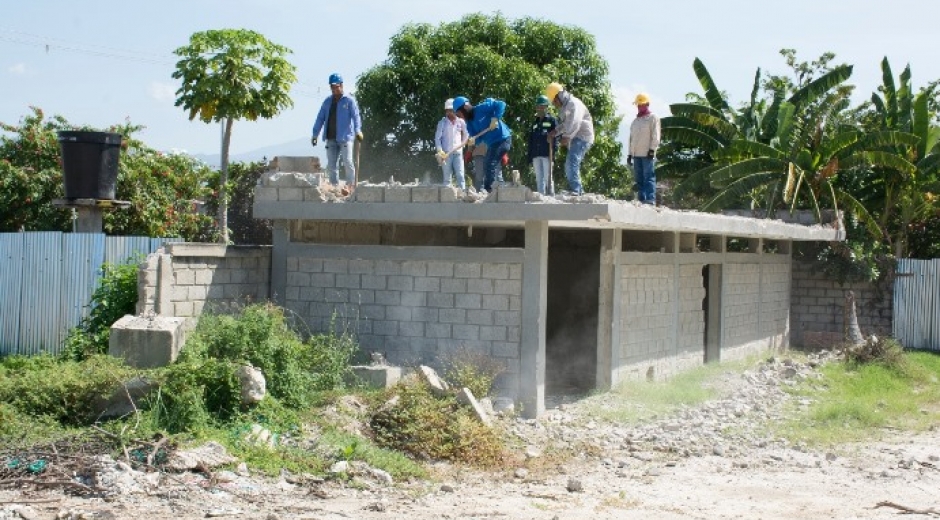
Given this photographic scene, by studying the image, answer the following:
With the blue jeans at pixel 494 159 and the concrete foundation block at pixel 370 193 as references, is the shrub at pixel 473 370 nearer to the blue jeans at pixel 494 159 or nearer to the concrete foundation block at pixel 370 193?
the concrete foundation block at pixel 370 193

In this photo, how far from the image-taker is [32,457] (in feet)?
29.8

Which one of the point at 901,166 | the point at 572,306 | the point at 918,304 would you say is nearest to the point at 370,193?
the point at 572,306

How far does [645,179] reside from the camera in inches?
605

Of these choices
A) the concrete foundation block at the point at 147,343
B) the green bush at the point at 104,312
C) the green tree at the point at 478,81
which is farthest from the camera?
the green tree at the point at 478,81

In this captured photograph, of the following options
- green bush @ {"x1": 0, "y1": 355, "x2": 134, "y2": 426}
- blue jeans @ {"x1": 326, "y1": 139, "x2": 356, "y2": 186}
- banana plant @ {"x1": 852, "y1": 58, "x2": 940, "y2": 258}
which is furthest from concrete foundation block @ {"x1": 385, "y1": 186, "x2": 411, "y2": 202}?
banana plant @ {"x1": 852, "y1": 58, "x2": 940, "y2": 258}

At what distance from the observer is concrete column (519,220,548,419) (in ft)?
41.1

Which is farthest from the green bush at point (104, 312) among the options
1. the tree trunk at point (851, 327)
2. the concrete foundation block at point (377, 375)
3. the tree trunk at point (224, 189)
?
the tree trunk at point (851, 327)

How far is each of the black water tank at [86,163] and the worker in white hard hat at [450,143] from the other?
4.39m

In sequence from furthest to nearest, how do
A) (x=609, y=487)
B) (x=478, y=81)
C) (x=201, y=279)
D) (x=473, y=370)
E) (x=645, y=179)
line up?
(x=478, y=81) < (x=645, y=179) < (x=201, y=279) < (x=473, y=370) < (x=609, y=487)

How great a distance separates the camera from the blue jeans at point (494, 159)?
1466 centimetres

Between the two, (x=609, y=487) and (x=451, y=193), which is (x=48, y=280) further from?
(x=609, y=487)

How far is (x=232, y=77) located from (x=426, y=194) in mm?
7694

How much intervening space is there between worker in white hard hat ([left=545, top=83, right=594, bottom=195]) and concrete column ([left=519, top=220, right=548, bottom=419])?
51.5 inches

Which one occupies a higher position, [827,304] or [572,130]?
[572,130]
